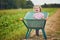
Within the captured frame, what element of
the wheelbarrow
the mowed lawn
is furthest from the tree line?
the wheelbarrow

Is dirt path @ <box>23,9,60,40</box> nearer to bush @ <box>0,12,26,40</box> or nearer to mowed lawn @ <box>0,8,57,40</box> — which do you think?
mowed lawn @ <box>0,8,57,40</box>

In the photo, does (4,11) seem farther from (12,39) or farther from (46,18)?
(46,18)

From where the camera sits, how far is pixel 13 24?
8.87 ft

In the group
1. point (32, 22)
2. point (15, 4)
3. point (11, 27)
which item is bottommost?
point (11, 27)

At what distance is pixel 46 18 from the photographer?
243 cm

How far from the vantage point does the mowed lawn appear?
2.62 metres

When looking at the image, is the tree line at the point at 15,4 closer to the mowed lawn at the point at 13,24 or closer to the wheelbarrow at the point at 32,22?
the mowed lawn at the point at 13,24

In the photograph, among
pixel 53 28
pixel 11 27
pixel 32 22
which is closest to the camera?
pixel 32 22

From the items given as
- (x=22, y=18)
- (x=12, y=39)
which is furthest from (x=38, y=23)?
(x=12, y=39)

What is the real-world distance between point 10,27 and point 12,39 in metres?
0.19

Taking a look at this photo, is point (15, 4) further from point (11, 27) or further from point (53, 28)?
point (53, 28)

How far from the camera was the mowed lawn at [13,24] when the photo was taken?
262 centimetres

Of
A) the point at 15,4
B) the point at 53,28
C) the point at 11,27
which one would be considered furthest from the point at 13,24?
the point at 53,28

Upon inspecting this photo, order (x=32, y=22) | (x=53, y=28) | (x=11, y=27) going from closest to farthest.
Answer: (x=32, y=22) < (x=53, y=28) < (x=11, y=27)
